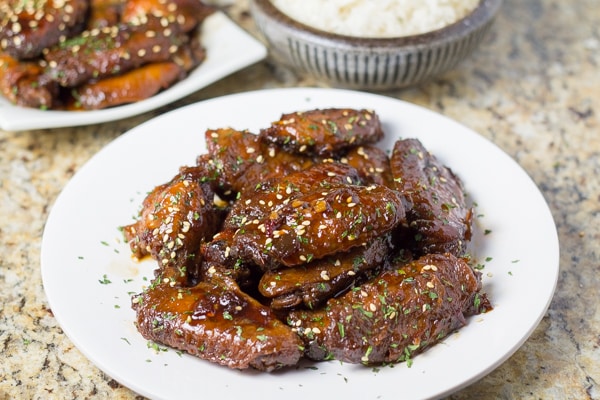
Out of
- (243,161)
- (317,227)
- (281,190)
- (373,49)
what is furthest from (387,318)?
(373,49)

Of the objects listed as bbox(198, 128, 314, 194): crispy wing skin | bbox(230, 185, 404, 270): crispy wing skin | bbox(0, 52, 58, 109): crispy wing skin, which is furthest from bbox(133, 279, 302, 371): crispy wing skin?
bbox(0, 52, 58, 109): crispy wing skin

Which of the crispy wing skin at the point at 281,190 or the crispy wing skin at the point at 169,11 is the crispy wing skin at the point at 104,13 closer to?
the crispy wing skin at the point at 169,11

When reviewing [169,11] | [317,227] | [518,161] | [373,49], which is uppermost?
[317,227]

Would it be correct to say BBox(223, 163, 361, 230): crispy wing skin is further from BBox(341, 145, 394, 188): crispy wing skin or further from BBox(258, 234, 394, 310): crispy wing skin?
BBox(258, 234, 394, 310): crispy wing skin

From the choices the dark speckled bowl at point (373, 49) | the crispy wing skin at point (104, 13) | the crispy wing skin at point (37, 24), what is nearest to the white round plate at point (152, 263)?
the dark speckled bowl at point (373, 49)

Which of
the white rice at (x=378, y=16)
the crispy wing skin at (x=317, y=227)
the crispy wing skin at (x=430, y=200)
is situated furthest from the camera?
the white rice at (x=378, y=16)

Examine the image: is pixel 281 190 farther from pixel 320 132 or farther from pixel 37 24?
pixel 37 24

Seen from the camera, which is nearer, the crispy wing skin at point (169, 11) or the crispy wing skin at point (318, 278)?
the crispy wing skin at point (318, 278)
